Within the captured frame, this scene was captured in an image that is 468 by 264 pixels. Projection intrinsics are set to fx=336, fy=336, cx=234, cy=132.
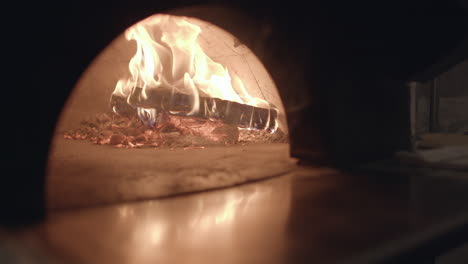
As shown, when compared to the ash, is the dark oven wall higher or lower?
higher

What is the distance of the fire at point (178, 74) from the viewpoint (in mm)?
2146

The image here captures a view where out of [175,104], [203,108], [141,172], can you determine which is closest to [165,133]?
[175,104]

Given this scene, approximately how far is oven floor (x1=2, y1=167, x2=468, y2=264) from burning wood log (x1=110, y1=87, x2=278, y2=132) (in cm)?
141

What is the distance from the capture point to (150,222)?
0.77 meters

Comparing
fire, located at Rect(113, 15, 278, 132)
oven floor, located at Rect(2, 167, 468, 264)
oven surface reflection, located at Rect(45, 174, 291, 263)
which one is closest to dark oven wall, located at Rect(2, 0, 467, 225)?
oven floor, located at Rect(2, 167, 468, 264)

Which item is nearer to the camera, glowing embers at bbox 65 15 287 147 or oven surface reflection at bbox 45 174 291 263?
oven surface reflection at bbox 45 174 291 263

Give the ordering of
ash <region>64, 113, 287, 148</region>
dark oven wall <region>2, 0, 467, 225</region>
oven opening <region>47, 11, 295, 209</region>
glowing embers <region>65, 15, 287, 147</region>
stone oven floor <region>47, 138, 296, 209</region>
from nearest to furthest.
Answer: stone oven floor <region>47, 138, 296, 209</region> < dark oven wall <region>2, 0, 467, 225</region> < oven opening <region>47, 11, 295, 209</region> < glowing embers <region>65, 15, 287, 147</region> < ash <region>64, 113, 287, 148</region>

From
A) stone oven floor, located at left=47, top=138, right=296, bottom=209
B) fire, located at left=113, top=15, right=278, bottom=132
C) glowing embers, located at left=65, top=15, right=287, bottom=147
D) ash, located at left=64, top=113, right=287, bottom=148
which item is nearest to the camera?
stone oven floor, located at left=47, top=138, right=296, bottom=209

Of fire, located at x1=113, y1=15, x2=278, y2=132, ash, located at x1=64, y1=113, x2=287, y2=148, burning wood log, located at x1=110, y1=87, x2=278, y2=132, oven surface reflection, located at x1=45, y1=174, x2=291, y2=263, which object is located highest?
fire, located at x1=113, y1=15, x2=278, y2=132

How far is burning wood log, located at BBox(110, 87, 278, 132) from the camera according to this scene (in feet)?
7.95

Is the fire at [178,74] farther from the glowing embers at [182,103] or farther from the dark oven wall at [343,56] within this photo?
the dark oven wall at [343,56]

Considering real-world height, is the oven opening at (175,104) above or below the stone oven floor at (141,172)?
above

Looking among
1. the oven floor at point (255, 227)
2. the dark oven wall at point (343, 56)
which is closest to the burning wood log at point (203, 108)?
the dark oven wall at point (343, 56)

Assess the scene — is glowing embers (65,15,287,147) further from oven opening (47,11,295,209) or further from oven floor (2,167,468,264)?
oven floor (2,167,468,264)
